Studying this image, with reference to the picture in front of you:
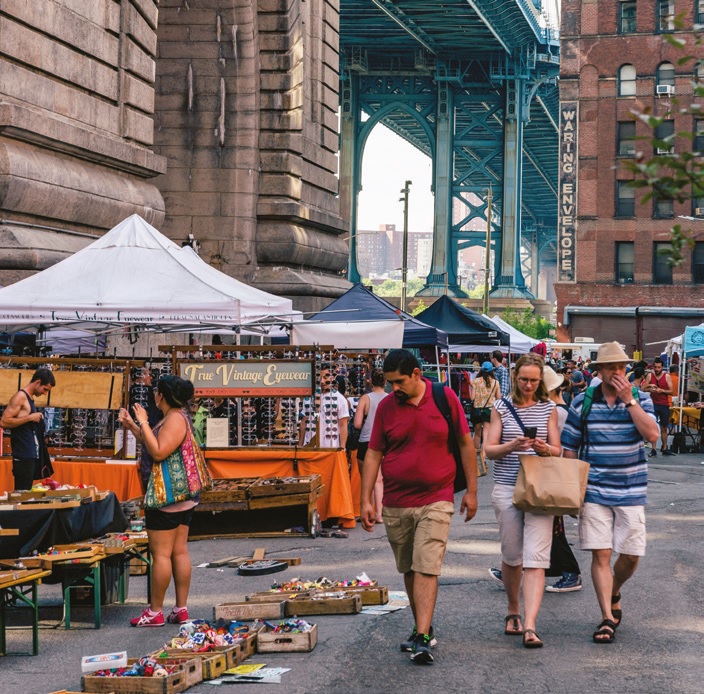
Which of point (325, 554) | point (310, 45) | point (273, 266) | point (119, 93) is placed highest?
point (310, 45)

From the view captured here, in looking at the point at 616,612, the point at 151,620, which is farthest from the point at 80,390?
the point at 616,612

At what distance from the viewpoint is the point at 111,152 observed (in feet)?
55.4

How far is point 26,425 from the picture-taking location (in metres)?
11.9

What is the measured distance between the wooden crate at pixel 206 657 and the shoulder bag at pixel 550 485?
1.97m

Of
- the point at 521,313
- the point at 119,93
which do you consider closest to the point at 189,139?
the point at 119,93

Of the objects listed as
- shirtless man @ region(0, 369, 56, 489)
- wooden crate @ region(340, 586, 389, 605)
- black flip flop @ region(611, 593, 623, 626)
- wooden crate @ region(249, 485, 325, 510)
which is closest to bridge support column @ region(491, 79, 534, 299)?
wooden crate @ region(249, 485, 325, 510)

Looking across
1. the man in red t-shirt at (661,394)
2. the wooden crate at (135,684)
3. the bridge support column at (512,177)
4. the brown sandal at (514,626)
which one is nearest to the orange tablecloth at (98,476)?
the brown sandal at (514,626)

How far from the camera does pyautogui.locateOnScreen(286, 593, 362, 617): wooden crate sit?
9.12m

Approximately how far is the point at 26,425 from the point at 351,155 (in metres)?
84.5

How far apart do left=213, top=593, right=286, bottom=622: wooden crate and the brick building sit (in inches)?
2209

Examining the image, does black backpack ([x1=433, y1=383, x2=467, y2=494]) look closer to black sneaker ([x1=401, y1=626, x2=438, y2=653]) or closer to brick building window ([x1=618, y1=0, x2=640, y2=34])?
black sneaker ([x1=401, y1=626, x2=438, y2=653])

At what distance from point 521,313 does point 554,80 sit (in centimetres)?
1591

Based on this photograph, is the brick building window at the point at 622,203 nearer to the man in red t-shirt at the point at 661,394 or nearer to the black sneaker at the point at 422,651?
the man in red t-shirt at the point at 661,394

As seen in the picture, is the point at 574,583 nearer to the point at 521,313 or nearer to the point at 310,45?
the point at 310,45
